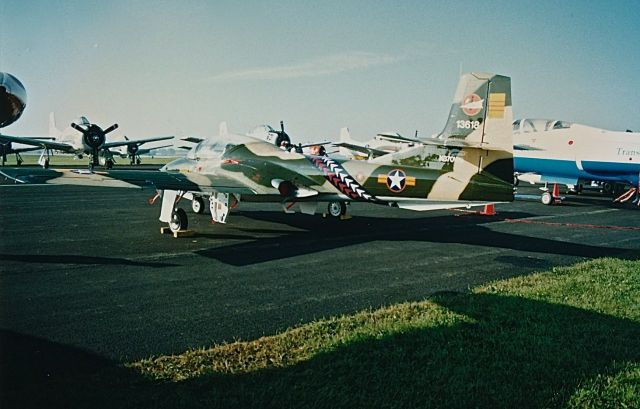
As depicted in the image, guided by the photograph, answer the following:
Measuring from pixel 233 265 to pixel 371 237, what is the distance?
15.3 feet

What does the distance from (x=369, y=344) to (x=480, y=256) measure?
19.9 ft

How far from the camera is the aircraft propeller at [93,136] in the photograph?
40.1 m

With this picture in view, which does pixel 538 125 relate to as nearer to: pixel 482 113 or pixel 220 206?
pixel 482 113

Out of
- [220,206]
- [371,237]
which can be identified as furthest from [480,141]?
[220,206]

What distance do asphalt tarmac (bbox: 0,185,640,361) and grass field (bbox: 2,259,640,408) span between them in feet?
1.62

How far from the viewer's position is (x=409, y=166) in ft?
39.8

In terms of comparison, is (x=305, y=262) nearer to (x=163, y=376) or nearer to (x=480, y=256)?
(x=480, y=256)

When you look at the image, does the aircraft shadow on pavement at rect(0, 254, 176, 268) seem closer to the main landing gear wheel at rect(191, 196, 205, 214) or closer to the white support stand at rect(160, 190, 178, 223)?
the white support stand at rect(160, 190, 178, 223)

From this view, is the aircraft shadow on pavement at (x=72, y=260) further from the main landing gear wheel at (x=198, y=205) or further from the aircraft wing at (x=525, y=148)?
the aircraft wing at (x=525, y=148)

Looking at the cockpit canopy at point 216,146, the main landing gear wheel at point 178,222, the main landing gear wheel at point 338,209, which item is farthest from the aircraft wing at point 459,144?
the main landing gear wheel at point 178,222

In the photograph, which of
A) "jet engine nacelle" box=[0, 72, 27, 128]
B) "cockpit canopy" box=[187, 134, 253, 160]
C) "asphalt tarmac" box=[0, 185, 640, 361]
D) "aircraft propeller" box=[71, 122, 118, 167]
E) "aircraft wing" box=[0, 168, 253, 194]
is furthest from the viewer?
Answer: "aircraft propeller" box=[71, 122, 118, 167]

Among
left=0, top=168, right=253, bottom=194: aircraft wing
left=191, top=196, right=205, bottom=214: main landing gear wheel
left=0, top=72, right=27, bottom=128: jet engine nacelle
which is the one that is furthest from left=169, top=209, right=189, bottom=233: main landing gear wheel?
left=0, top=72, right=27, bottom=128: jet engine nacelle

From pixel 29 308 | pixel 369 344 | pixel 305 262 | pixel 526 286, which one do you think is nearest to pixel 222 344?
pixel 369 344

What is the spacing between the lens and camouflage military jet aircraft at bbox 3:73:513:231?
432 inches
